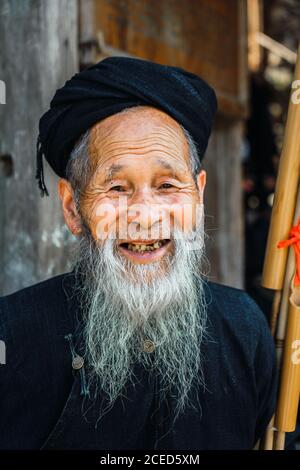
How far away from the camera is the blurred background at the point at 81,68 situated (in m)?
2.23

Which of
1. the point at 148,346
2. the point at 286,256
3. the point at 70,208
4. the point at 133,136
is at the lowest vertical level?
the point at 148,346

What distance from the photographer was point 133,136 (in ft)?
5.81

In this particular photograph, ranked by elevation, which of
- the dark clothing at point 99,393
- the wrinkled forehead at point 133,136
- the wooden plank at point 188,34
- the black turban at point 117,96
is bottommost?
the dark clothing at point 99,393

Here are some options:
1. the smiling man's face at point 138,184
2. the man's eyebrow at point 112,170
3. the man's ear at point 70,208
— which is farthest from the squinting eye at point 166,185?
the man's ear at point 70,208

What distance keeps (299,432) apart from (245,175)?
3.22 meters

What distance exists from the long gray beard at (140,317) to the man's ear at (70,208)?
6cm

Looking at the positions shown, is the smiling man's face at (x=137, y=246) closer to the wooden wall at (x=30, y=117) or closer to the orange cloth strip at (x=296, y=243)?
the orange cloth strip at (x=296, y=243)

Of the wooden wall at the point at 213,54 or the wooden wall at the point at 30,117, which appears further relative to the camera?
the wooden wall at the point at 213,54

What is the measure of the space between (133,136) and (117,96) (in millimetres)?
135

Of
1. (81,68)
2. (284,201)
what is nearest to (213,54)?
(81,68)

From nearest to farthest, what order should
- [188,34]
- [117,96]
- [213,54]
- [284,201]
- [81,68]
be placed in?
[117,96] < [284,201] < [81,68] < [188,34] < [213,54]

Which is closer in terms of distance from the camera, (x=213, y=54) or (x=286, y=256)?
(x=286, y=256)

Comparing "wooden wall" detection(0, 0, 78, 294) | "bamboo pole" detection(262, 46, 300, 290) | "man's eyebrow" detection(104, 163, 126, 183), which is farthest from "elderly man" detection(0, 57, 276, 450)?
"wooden wall" detection(0, 0, 78, 294)

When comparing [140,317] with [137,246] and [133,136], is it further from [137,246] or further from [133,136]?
[133,136]
